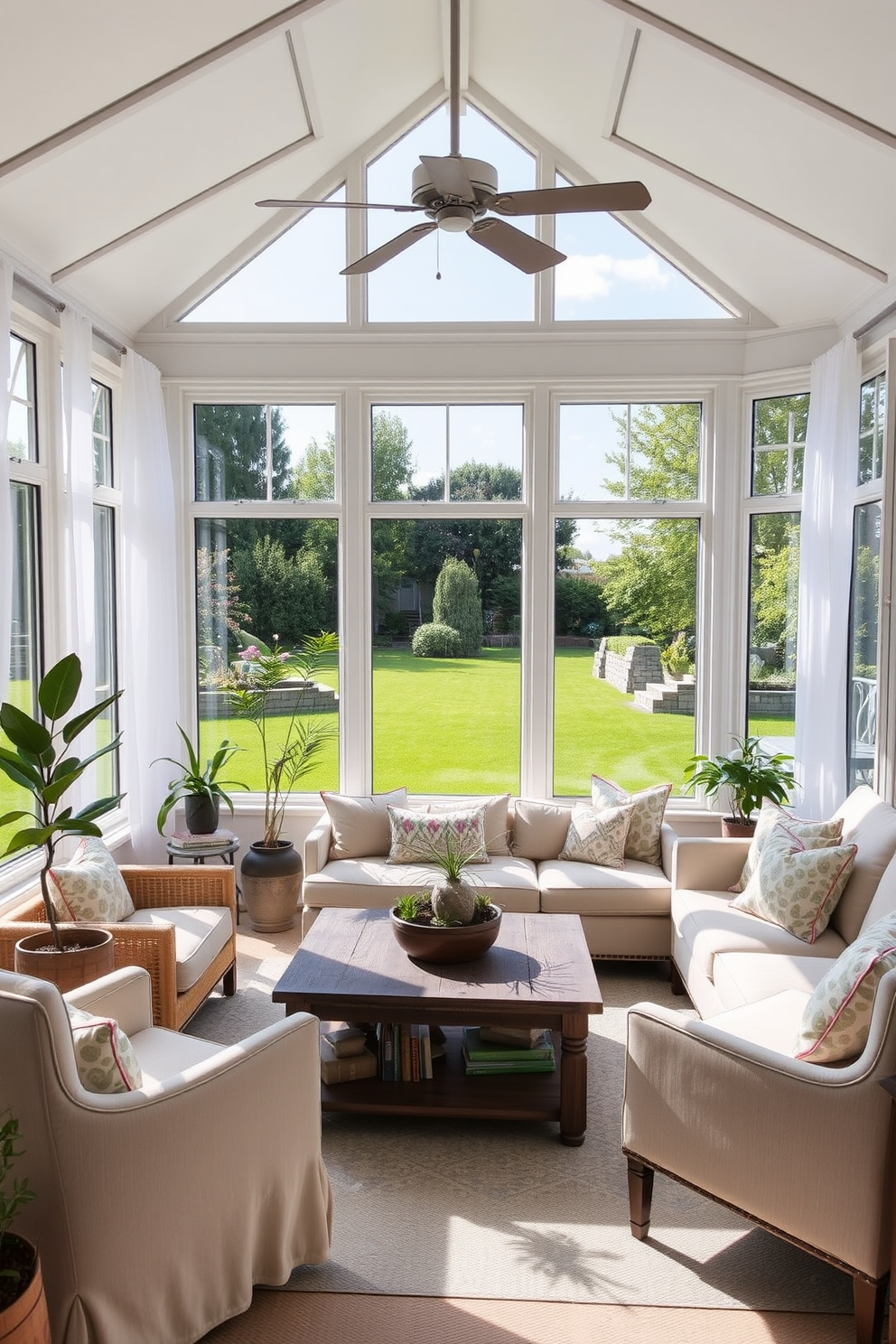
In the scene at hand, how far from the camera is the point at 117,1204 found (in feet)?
6.70

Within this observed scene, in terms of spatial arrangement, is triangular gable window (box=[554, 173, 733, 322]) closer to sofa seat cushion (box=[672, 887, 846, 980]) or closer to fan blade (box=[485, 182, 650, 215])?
fan blade (box=[485, 182, 650, 215])

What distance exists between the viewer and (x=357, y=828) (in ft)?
16.5

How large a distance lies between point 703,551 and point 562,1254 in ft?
12.8

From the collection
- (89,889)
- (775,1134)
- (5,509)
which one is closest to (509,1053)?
(775,1134)

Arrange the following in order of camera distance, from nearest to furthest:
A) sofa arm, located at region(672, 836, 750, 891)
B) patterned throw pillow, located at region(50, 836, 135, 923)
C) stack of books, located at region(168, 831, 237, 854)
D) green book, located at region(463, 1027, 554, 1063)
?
green book, located at region(463, 1027, 554, 1063) → patterned throw pillow, located at region(50, 836, 135, 923) → sofa arm, located at region(672, 836, 750, 891) → stack of books, located at region(168, 831, 237, 854)

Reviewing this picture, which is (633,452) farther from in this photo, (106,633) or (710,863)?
(106,633)

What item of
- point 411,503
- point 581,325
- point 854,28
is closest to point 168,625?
point 411,503

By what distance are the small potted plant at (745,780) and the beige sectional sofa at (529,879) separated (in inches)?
13.3

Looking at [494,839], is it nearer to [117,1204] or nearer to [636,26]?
[117,1204]

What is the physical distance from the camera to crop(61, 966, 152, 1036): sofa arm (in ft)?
9.04

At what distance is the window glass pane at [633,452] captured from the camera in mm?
5641

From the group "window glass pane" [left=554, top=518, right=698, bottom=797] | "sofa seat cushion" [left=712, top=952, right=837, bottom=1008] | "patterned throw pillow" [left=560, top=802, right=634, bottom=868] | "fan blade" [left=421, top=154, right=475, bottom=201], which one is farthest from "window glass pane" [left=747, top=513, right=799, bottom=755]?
"fan blade" [left=421, top=154, right=475, bottom=201]

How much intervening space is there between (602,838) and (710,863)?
62 centimetres

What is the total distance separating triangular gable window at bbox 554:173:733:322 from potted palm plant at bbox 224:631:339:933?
2413mm
